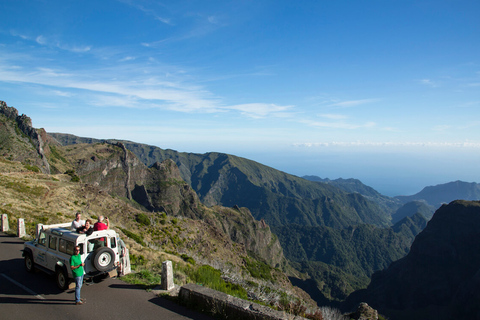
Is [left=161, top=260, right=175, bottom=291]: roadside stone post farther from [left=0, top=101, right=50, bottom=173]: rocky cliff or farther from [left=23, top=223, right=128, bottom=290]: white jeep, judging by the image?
[left=0, top=101, right=50, bottom=173]: rocky cliff

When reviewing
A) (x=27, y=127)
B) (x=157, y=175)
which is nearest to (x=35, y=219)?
(x=27, y=127)

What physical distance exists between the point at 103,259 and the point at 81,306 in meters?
1.55

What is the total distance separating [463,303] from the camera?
88438 millimetres

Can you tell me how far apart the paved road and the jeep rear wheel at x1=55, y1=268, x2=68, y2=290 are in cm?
25

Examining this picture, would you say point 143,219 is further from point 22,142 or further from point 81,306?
point 22,142

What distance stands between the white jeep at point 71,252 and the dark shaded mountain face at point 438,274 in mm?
113882

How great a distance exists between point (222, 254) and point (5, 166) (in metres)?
41.1

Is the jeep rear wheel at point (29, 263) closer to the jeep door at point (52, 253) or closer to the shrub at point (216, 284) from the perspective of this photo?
the jeep door at point (52, 253)

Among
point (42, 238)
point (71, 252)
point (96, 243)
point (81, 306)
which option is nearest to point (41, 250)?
point (42, 238)

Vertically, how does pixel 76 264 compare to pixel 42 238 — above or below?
below

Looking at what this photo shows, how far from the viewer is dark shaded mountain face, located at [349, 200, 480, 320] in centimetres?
9712

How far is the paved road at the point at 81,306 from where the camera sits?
329 inches

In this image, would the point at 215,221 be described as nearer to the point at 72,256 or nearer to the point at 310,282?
the point at 310,282

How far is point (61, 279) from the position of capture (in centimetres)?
988
